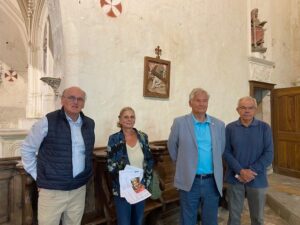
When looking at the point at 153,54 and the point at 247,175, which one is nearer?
the point at 247,175

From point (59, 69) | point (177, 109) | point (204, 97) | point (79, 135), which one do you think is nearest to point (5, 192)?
point (79, 135)

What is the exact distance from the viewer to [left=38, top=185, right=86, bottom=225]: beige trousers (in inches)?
73.6

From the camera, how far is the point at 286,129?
574 centimetres

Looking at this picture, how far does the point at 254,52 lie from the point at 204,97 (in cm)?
398

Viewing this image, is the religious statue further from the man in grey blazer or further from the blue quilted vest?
the blue quilted vest

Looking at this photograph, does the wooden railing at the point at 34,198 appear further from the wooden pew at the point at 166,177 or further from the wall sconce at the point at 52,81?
the wall sconce at the point at 52,81

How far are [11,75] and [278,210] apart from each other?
293 inches

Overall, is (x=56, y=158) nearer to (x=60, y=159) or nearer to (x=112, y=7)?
(x=60, y=159)

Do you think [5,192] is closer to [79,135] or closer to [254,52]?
[79,135]

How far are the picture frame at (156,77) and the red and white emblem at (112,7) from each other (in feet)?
2.28

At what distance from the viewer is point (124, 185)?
82.2 inches

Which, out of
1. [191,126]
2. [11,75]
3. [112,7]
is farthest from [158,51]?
[11,75]

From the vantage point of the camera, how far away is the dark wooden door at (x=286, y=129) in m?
5.52

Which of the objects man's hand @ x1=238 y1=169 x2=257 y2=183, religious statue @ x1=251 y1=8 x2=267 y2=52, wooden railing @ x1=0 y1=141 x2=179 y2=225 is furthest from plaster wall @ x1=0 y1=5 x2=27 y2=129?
man's hand @ x1=238 y1=169 x2=257 y2=183
